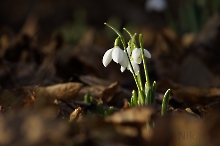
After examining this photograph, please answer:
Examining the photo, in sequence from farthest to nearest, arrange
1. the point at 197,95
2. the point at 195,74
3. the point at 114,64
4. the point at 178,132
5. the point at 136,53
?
the point at 114,64
the point at 195,74
the point at 197,95
the point at 136,53
the point at 178,132

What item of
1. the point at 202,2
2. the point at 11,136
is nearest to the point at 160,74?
the point at 202,2

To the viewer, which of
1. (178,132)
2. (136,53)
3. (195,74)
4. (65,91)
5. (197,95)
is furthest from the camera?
(195,74)

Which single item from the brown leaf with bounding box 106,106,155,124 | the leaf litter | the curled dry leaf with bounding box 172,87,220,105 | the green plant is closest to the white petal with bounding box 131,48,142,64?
the green plant

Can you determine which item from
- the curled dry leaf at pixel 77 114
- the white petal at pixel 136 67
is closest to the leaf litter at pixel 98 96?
the curled dry leaf at pixel 77 114

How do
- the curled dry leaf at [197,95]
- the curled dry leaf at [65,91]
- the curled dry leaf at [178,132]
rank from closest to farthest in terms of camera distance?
the curled dry leaf at [178,132]
the curled dry leaf at [65,91]
the curled dry leaf at [197,95]

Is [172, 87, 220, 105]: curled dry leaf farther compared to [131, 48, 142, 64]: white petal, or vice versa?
[172, 87, 220, 105]: curled dry leaf

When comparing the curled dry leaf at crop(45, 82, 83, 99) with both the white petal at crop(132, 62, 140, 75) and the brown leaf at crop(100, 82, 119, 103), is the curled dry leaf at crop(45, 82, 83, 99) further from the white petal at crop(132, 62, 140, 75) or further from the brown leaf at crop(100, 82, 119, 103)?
the white petal at crop(132, 62, 140, 75)

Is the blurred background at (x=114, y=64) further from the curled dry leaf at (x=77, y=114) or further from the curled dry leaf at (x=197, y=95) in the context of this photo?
the curled dry leaf at (x=77, y=114)

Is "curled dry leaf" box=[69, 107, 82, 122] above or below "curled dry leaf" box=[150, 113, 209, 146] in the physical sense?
below

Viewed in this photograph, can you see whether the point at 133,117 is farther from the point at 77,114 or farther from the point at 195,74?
the point at 195,74

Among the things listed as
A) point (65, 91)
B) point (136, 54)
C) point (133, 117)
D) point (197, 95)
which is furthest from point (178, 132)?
point (197, 95)

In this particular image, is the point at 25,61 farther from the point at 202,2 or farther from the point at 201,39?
the point at 202,2
